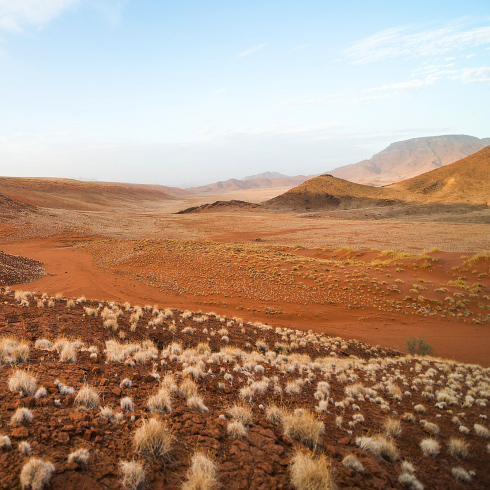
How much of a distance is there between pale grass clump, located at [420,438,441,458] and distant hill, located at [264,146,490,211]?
306 feet

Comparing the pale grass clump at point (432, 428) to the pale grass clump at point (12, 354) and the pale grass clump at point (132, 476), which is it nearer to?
the pale grass clump at point (132, 476)

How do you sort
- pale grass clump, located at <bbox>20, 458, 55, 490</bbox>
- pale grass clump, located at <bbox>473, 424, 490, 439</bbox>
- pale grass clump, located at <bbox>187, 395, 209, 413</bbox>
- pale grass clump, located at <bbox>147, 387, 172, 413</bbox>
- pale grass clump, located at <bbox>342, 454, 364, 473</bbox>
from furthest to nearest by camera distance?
pale grass clump, located at <bbox>473, 424, 490, 439</bbox> < pale grass clump, located at <bbox>187, 395, 209, 413</bbox> < pale grass clump, located at <bbox>147, 387, 172, 413</bbox> < pale grass clump, located at <bbox>342, 454, 364, 473</bbox> < pale grass clump, located at <bbox>20, 458, 55, 490</bbox>

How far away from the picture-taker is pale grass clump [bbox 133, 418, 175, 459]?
10.8 feet

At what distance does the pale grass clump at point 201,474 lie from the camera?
2.87m

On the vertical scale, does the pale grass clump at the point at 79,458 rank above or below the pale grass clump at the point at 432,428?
above

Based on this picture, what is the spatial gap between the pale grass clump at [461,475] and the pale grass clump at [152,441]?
380 cm

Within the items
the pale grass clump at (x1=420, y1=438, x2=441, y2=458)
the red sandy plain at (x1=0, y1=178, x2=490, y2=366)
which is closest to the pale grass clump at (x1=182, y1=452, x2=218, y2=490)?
the pale grass clump at (x1=420, y1=438, x2=441, y2=458)

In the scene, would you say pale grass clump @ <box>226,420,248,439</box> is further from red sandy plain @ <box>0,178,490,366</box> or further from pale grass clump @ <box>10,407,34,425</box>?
red sandy plain @ <box>0,178,490,366</box>

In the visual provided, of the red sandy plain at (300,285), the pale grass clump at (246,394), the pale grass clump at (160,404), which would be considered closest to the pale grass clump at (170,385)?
the pale grass clump at (160,404)

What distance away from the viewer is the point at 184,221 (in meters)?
66.2

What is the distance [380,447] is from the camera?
4.05 meters

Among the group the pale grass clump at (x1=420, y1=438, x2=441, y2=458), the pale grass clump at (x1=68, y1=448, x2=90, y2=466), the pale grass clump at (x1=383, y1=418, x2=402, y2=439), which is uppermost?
the pale grass clump at (x1=68, y1=448, x2=90, y2=466)

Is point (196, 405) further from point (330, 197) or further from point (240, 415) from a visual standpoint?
point (330, 197)

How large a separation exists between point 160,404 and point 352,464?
2.74 metres
